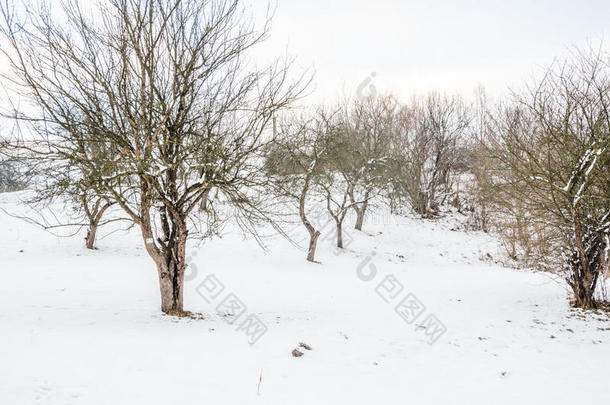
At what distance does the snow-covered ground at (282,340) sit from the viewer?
384cm

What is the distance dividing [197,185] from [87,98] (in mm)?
2229

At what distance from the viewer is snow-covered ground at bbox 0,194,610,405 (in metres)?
3.84

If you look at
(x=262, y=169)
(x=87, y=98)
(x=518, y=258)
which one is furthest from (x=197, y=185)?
(x=518, y=258)

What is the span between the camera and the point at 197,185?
18.6ft

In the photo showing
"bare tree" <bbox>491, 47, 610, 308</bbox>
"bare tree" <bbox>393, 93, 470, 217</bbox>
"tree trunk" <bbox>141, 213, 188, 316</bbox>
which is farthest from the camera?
"bare tree" <bbox>393, 93, 470, 217</bbox>

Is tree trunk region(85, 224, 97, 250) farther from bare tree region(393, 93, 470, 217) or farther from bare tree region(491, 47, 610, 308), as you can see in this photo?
bare tree region(393, 93, 470, 217)

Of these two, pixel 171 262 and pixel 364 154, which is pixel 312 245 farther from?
pixel 171 262

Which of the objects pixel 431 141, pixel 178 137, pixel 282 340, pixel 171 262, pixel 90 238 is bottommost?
pixel 282 340

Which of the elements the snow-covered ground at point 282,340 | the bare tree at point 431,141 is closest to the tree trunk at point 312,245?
the snow-covered ground at point 282,340

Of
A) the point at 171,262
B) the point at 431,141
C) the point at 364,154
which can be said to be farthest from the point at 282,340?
the point at 431,141

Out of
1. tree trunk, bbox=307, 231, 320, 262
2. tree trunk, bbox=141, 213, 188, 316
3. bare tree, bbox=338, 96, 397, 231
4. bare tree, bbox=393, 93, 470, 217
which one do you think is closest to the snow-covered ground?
tree trunk, bbox=141, 213, 188, 316

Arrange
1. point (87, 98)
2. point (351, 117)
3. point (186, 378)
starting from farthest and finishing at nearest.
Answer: point (351, 117), point (87, 98), point (186, 378)

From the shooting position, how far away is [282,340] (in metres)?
5.51

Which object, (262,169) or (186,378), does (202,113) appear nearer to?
(262,169)
